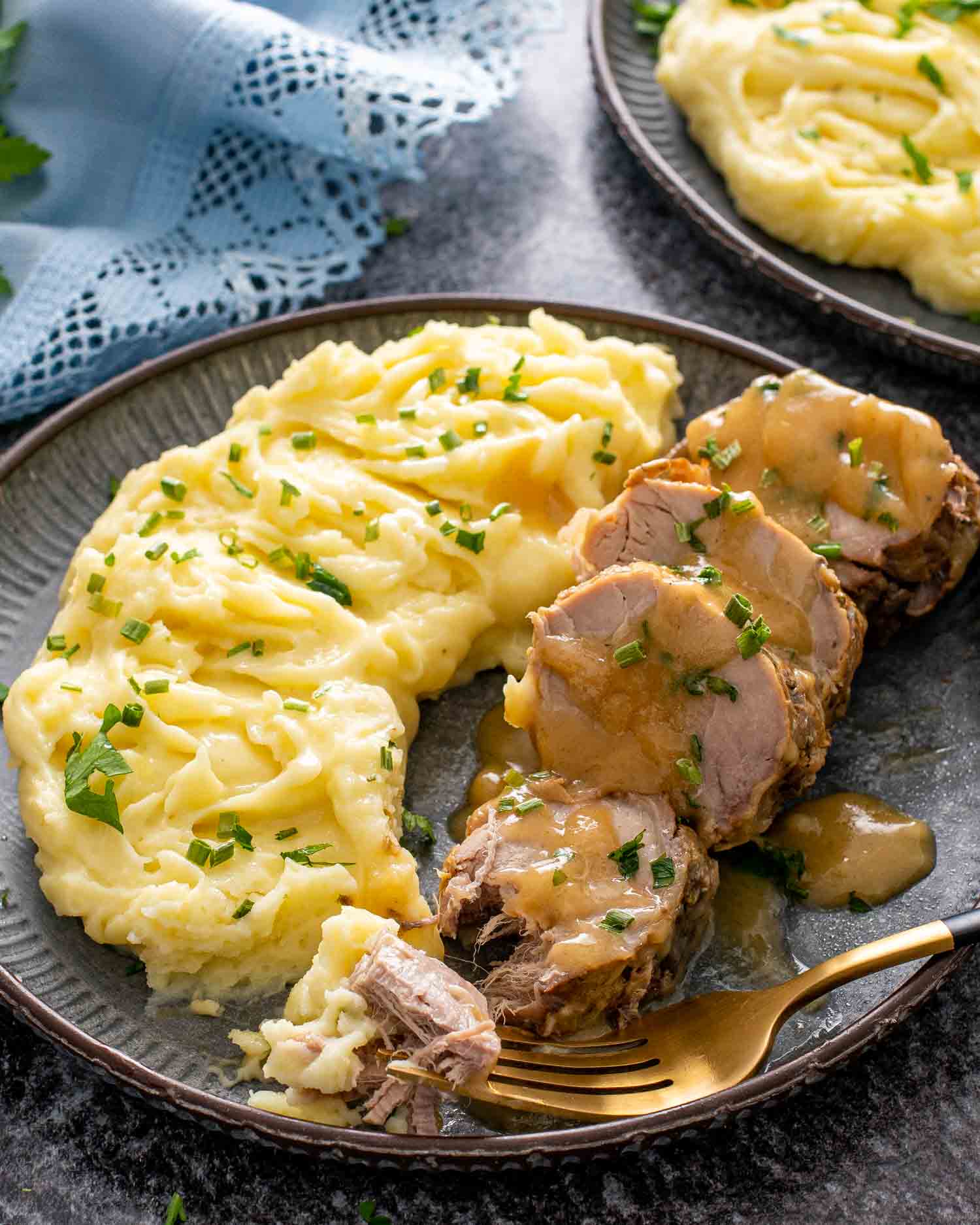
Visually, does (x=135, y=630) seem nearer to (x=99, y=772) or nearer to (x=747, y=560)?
(x=99, y=772)

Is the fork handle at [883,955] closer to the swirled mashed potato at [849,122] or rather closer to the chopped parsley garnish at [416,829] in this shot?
the chopped parsley garnish at [416,829]

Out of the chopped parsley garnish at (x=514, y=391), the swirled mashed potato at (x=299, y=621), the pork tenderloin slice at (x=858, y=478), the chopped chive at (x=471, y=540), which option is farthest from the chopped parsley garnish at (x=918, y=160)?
the chopped chive at (x=471, y=540)

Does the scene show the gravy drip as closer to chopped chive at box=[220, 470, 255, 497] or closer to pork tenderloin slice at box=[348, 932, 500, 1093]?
chopped chive at box=[220, 470, 255, 497]

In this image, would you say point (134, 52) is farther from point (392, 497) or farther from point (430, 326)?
point (392, 497)

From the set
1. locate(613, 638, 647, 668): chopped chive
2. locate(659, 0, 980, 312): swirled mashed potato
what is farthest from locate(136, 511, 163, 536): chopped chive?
locate(659, 0, 980, 312): swirled mashed potato

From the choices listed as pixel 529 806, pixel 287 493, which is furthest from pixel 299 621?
pixel 529 806

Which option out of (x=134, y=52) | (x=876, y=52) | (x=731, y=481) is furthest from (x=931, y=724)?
(x=134, y=52)
